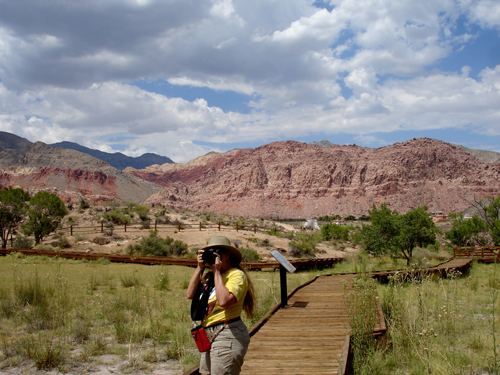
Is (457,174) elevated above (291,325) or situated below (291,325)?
above

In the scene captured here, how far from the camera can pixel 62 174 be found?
337 ft

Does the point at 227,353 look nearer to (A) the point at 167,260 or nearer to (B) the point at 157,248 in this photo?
(A) the point at 167,260

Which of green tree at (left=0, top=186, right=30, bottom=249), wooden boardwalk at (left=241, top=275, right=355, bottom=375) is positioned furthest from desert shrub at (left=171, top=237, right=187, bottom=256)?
wooden boardwalk at (left=241, top=275, right=355, bottom=375)

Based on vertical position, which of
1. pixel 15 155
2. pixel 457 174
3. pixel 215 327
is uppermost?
pixel 15 155

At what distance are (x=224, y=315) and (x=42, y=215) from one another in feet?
89.7

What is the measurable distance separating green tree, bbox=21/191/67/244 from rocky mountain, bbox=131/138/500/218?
83101 millimetres

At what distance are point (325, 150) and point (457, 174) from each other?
4482 cm

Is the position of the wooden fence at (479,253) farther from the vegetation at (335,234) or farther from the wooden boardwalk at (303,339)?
the vegetation at (335,234)

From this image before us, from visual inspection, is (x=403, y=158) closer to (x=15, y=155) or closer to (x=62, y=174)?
(x=62, y=174)

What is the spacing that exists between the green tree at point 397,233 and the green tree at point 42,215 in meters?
21.5

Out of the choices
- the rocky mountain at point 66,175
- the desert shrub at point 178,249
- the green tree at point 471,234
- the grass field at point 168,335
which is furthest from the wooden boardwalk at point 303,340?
the rocky mountain at point 66,175

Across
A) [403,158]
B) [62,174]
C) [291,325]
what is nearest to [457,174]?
[403,158]

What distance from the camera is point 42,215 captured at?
1021 inches

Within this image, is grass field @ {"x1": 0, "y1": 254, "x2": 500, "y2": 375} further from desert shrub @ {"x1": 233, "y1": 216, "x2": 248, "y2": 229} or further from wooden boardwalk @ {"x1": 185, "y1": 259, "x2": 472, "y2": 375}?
desert shrub @ {"x1": 233, "y1": 216, "x2": 248, "y2": 229}
